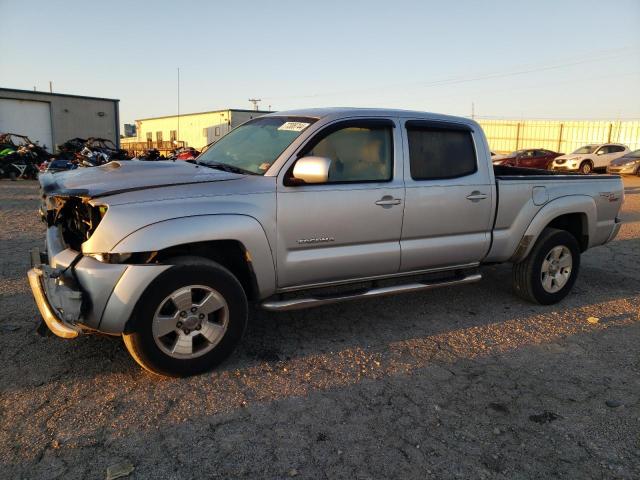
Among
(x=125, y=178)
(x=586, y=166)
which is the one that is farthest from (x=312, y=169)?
(x=586, y=166)

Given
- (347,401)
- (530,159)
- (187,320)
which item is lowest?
(347,401)

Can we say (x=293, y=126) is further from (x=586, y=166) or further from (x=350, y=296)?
(x=586, y=166)

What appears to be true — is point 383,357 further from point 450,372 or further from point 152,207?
point 152,207

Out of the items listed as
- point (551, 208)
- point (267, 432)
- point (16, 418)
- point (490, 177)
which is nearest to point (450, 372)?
point (267, 432)

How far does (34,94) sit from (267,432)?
30.9 metres

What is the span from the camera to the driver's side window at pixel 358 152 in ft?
13.0

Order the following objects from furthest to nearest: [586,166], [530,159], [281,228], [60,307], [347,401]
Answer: [530,159]
[586,166]
[281,228]
[347,401]
[60,307]

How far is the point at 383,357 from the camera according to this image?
385 centimetres

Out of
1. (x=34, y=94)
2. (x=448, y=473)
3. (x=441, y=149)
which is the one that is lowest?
(x=448, y=473)

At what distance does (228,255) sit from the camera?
3.70m

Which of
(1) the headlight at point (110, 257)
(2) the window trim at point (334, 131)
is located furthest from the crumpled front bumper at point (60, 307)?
(2) the window trim at point (334, 131)

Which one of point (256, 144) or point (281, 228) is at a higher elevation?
point (256, 144)

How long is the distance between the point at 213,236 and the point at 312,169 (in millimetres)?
832

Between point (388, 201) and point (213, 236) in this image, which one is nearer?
point (213, 236)
